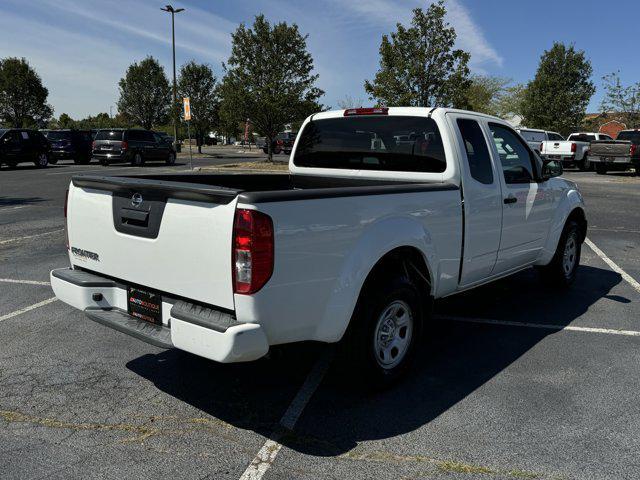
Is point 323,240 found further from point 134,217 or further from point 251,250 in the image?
point 134,217

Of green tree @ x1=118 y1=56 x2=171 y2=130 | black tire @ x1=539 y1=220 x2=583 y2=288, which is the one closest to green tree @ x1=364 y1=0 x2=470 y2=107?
black tire @ x1=539 y1=220 x2=583 y2=288

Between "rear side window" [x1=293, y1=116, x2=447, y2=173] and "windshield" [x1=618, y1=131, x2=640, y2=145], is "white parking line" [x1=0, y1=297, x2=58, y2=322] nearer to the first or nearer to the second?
"rear side window" [x1=293, y1=116, x2=447, y2=173]

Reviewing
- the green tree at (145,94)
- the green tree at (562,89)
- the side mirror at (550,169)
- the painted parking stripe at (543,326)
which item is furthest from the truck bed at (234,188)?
the green tree at (145,94)

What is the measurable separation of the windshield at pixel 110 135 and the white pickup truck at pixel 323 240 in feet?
76.8

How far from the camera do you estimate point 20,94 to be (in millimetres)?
49938

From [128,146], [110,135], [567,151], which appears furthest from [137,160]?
[567,151]

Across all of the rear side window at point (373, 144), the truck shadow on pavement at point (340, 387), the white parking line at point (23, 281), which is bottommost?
the white parking line at point (23, 281)

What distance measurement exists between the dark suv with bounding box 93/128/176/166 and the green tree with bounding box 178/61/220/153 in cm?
1177

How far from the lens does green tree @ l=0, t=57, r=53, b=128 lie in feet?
161

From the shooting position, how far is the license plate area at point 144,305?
10.5ft

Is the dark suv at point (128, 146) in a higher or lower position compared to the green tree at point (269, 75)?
lower

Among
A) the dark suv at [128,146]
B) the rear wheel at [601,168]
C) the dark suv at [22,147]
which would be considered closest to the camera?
the dark suv at [22,147]

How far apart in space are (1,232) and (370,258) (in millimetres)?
7994

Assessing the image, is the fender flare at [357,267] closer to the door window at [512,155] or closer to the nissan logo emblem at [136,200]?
the nissan logo emblem at [136,200]
